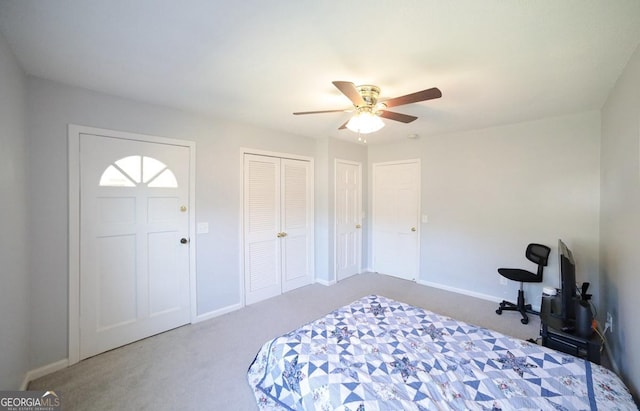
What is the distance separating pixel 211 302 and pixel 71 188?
1.78m

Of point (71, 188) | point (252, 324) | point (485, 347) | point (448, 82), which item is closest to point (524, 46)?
point (448, 82)

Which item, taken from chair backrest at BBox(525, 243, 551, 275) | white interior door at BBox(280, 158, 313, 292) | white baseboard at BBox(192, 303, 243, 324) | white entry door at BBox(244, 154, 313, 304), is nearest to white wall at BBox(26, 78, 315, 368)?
white baseboard at BBox(192, 303, 243, 324)

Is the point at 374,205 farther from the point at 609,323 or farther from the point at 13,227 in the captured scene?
the point at 13,227

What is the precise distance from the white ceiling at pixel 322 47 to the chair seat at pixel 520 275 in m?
1.91

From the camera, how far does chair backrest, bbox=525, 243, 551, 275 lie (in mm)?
2977

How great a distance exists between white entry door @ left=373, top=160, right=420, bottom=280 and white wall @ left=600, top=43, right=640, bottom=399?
6.99 feet

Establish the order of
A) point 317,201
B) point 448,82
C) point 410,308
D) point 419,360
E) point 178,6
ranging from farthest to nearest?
point 317,201 < point 410,308 < point 448,82 < point 419,360 < point 178,6

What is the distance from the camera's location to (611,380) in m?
1.38

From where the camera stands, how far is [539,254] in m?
3.07

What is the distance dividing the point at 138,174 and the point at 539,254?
4.51m

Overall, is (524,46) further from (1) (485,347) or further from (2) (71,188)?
(2) (71,188)

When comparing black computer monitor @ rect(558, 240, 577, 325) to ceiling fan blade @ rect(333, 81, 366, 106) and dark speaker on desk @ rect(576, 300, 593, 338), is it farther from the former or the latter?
ceiling fan blade @ rect(333, 81, 366, 106)

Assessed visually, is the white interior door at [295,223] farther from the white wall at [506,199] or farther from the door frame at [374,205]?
the white wall at [506,199]

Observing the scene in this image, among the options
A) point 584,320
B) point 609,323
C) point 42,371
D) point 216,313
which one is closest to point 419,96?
point 584,320
